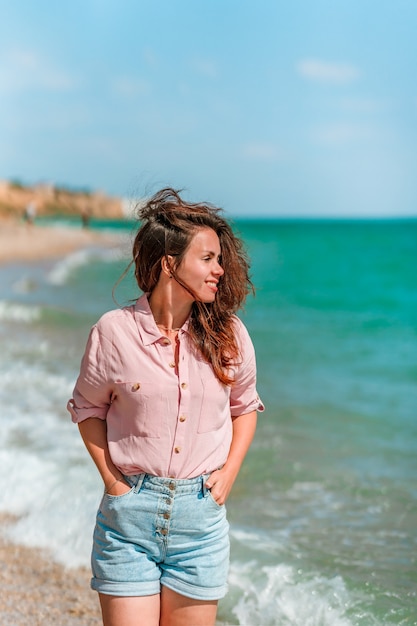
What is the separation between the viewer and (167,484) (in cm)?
283

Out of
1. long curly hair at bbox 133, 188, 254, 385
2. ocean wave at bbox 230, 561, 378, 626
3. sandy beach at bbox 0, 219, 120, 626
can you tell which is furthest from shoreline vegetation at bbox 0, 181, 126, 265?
long curly hair at bbox 133, 188, 254, 385

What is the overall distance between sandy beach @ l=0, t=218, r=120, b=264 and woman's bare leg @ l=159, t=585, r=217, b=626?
33275 millimetres

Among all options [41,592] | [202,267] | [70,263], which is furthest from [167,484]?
[70,263]

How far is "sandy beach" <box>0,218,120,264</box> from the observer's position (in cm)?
4044

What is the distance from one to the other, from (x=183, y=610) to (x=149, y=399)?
71cm

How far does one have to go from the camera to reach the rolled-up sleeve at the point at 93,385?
2871 mm

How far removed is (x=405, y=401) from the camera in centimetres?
1227

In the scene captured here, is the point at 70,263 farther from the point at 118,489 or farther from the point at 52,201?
the point at 52,201

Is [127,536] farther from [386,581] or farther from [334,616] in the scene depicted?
[386,581]

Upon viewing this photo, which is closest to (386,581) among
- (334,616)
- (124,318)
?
(334,616)

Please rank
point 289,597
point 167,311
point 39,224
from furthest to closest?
point 39,224
point 289,597
point 167,311

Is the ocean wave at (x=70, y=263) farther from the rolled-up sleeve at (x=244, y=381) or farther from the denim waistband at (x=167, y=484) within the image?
the denim waistband at (x=167, y=484)

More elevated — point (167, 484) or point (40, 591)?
point (167, 484)

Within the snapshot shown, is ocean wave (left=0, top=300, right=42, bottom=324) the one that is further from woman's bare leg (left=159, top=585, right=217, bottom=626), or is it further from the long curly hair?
woman's bare leg (left=159, top=585, right=217, bottom=626)
